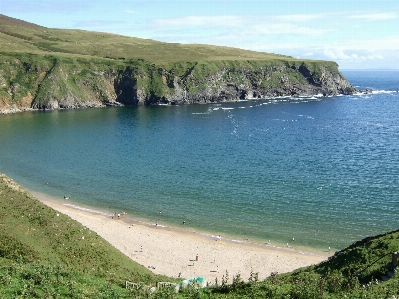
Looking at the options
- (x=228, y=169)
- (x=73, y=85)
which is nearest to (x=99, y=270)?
(x=228, y=169)

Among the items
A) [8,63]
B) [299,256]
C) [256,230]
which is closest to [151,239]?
[256,230]

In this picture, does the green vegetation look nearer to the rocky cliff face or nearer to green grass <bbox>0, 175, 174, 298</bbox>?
green grass <bbox>0, 175, 174, 298</bbox>

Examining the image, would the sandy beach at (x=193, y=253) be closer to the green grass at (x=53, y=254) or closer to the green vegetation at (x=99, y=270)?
the green grass at (x=53, y=254)

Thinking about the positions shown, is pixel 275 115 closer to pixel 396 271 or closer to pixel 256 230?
pixel 256 230

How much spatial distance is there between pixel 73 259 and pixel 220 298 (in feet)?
58.2

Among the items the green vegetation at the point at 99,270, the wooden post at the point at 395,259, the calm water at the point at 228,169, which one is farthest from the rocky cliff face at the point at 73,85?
the wooden post at the point at 395,259

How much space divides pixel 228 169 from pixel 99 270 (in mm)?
51074

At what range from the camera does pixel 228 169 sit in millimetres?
81875

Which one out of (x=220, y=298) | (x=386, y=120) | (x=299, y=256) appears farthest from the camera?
(x=386, y=120)

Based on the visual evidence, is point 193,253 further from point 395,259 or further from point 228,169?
point 228,169

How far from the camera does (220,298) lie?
861 inches

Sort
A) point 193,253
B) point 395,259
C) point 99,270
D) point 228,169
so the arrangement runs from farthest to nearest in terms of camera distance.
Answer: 1. point 228,169
2. point 193,253
3. point 99,270
4. point 395,259

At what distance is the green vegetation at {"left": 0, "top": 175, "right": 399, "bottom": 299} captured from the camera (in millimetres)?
22000

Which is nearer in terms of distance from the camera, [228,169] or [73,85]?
[228,169]
